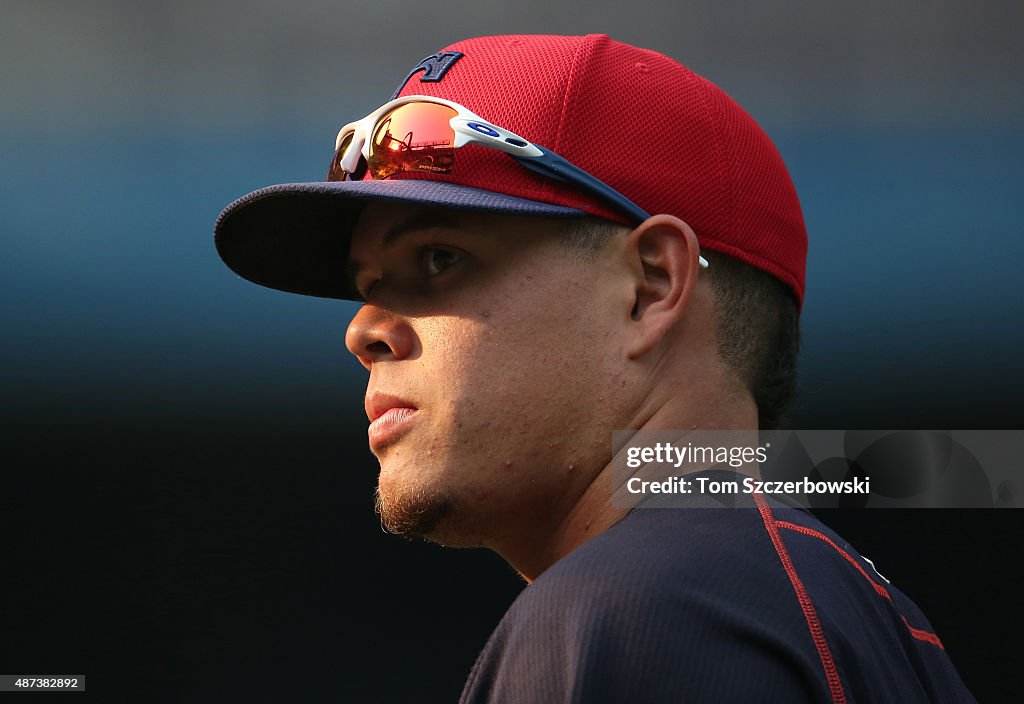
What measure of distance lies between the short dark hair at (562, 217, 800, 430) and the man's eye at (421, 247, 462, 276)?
0.15 meters

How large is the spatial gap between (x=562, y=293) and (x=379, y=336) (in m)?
0.25

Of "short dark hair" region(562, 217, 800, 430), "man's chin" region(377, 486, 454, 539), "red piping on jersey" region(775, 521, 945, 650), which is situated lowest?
"red piping on jersey" region(775, 521, 945, 650)

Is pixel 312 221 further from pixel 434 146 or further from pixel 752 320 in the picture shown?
pixel 752 320

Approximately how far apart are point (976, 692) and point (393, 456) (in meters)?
1.79

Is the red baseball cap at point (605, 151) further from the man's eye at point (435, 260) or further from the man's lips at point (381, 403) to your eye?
the man's lips at point (381, 403)

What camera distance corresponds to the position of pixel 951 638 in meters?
2.49

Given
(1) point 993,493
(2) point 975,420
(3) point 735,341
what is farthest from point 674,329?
(2) point 975,420

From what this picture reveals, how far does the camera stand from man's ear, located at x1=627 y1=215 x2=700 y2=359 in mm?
1289

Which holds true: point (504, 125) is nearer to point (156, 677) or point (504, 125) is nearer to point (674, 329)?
point (674, 329)

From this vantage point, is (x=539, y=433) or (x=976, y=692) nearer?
(x=539, y=433)

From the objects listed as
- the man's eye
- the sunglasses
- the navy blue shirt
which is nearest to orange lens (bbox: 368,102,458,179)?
the sunglasses
